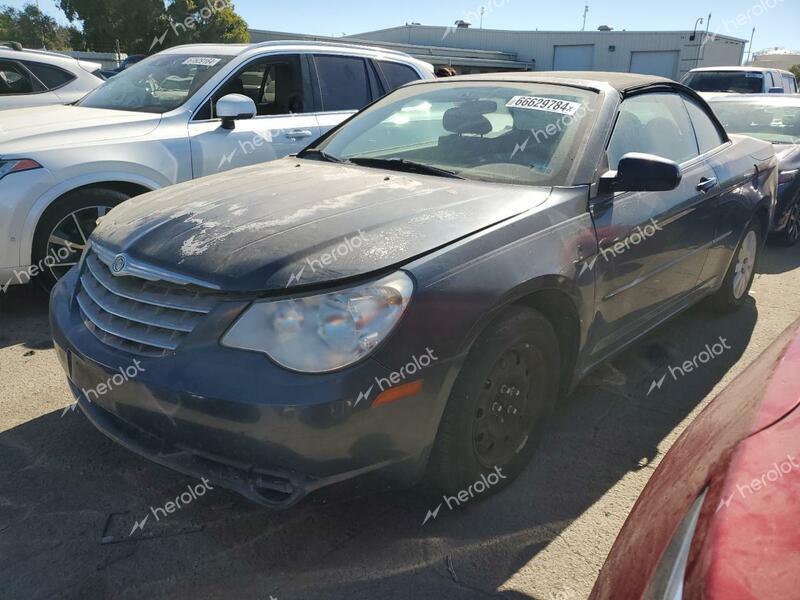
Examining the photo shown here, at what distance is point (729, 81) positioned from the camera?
14.5 meters

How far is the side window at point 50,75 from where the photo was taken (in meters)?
7.59

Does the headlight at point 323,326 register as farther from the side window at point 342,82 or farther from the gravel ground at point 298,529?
the side window at point 342,82

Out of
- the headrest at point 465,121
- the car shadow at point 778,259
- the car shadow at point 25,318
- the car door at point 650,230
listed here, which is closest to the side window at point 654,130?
the car door at point 650,230

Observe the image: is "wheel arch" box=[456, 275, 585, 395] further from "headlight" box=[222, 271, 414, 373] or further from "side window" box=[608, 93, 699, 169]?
"side window" box=[608, 93, 699, 169]

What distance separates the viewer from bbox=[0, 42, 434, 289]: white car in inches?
166

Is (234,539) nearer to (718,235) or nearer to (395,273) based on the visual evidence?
(395,273)

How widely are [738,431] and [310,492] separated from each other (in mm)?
1215

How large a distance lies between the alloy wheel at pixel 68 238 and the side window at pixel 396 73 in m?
2.92

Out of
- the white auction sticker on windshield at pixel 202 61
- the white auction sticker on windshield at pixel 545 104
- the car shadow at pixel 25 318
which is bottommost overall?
the car shadow at pixel 25 318

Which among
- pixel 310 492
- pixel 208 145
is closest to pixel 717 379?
pixel 310 492

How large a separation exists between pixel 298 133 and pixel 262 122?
30 centimetres

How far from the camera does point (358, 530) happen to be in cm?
243

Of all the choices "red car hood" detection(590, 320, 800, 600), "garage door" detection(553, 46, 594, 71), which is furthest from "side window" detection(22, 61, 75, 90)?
"garage door" detection(553, 46, 594, 71)

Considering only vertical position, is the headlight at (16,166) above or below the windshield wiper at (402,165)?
below
